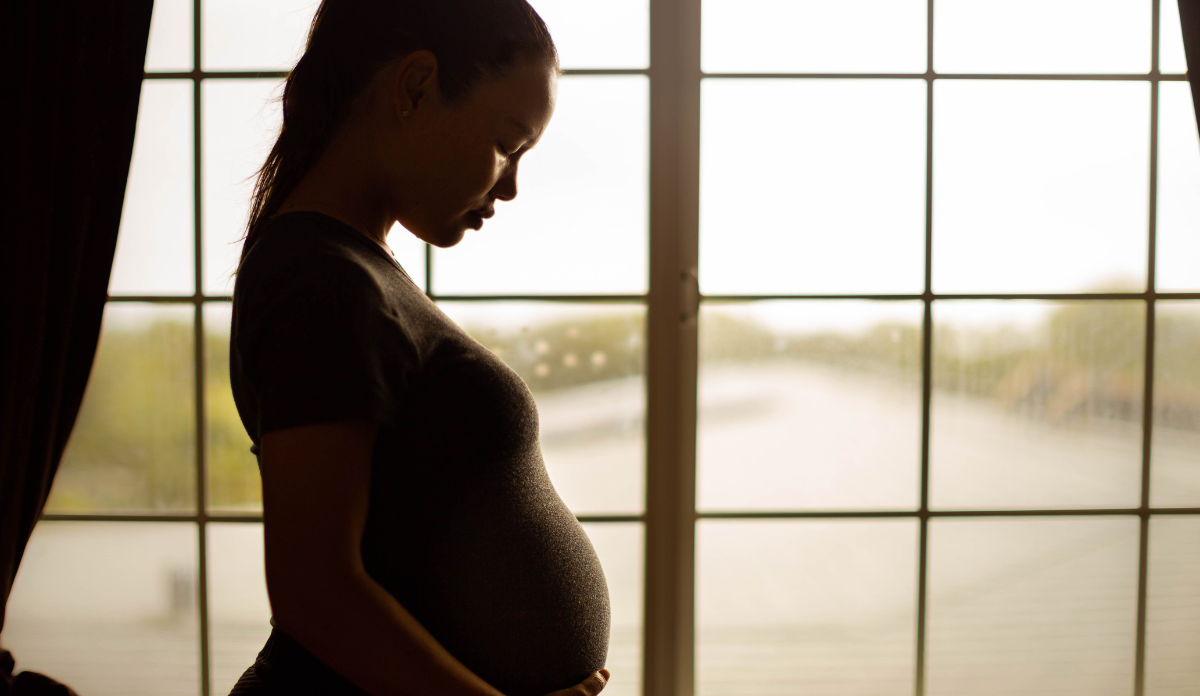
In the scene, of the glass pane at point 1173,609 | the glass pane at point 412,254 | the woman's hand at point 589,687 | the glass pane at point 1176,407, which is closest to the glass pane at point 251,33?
the glass pane at point 412,254

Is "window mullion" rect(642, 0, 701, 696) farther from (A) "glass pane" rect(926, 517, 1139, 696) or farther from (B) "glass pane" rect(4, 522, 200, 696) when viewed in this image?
(B) "glass pane" rect(4, 522, 200, 696)

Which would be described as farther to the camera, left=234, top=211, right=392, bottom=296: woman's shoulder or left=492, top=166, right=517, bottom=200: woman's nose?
left=492, top=166, right=517, bottom=200: woman's nose

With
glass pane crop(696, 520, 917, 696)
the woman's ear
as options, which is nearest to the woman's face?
the woman's ear

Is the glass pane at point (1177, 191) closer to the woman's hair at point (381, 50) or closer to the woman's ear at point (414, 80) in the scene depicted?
the woman's hair at point (381, 50)

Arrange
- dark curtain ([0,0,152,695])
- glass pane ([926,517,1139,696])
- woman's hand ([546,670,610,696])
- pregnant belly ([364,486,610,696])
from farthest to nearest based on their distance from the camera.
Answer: glass pane ([926,517,1139,696]), dark curtain ([0,0,152,695]), woman's hand ([546,670,610,696]), pregnant belly ([364,486,610,696])

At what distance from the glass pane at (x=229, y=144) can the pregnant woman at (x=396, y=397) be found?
70 cm

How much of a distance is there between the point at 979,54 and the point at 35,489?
195 centimetres

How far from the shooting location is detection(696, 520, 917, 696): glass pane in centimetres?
135

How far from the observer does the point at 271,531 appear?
0.45 meters

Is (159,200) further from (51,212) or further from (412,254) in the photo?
(412,254)

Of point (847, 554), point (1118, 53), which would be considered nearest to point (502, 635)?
point (847, 554)

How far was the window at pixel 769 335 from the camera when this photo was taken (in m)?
1.28

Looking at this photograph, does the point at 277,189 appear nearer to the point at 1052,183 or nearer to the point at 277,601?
the point at 277,601

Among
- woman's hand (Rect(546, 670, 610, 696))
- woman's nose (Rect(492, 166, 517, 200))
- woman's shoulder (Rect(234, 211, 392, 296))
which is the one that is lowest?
woman's hand (Rect(546, 670, 610, 696))
